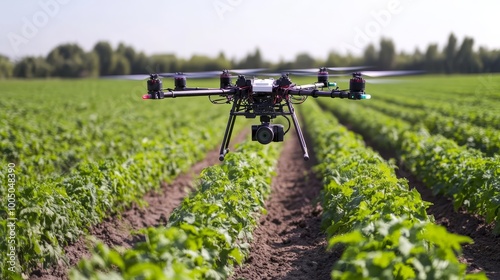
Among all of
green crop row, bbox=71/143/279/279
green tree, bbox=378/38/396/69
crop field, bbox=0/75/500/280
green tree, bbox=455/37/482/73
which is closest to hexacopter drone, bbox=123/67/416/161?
crop field, bbox=0/75/500/280

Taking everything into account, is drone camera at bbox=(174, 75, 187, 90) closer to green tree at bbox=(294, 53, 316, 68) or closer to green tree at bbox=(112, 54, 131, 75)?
green tree at bbox=(294, 53, 316, 68)

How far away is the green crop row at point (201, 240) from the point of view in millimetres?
4543

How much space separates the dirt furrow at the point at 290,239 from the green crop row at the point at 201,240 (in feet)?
1.57

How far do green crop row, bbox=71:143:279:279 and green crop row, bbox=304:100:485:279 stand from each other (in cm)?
135

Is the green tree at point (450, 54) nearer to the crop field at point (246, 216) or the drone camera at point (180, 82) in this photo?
the crop field at point (246, 216)

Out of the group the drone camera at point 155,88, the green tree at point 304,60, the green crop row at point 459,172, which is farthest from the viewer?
the green tree at point 304,60

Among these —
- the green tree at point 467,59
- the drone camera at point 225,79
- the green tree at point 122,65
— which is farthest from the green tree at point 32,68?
the drone camera at point 225,79

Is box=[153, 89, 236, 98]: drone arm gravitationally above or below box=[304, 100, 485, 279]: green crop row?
above

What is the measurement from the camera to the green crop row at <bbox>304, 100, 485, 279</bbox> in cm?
475

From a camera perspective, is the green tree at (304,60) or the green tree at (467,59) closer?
the green tree at (304,60)

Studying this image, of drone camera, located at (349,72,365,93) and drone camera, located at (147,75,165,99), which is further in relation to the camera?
drone camera, located at (147,75,165,99)

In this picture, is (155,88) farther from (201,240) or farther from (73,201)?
(201,240)

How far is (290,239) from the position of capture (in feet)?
32.2

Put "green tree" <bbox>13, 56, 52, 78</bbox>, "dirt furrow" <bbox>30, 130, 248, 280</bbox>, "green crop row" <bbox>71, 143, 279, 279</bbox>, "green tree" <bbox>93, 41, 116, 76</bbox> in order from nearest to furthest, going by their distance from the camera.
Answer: "green crop row" <bbox>71, 143, 279, 279</bbox>, "dirt furrow" <bbox>30, 130, 248, 280</bbox>, "green tree" <bbox>93, 41, 116, 76</bbox>, "green tree" <bbox>13, 56, 52, 78</bbox>
